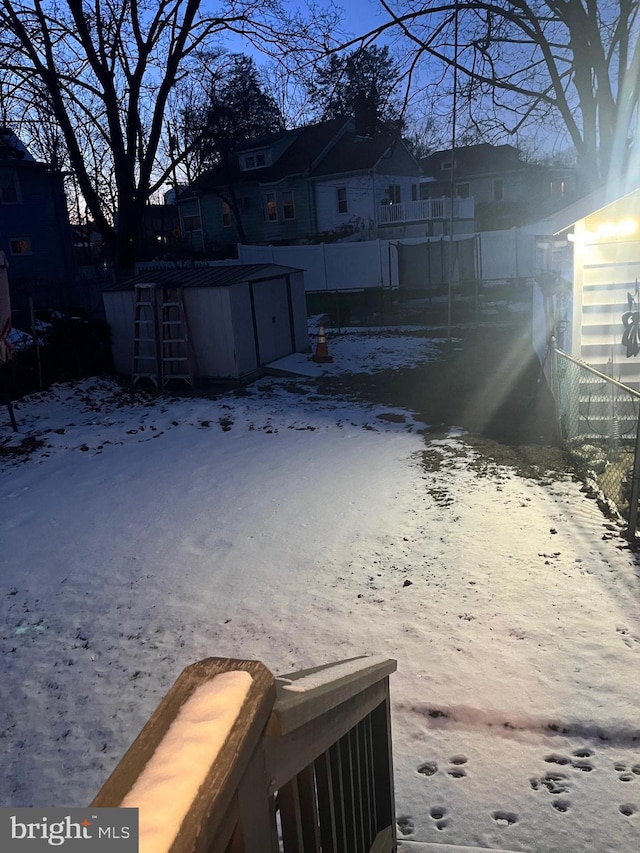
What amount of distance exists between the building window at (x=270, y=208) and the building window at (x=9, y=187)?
14.4 metres

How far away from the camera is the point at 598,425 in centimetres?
867

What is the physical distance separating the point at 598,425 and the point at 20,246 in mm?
25420

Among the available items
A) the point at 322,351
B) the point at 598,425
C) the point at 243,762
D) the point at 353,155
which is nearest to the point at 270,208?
the point at 353,155

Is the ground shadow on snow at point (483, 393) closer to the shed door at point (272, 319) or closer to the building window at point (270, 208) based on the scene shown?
the shed door at point (272, 319)

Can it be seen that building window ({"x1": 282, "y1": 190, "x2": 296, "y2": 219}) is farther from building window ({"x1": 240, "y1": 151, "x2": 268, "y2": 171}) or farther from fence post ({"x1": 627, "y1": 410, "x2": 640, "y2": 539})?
fence post ({"x1": 627, "y1": 410, "x2": 640, "y2": 539})

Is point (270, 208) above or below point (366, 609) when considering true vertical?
above

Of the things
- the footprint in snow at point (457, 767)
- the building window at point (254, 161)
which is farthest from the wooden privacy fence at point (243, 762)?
the building window at point (254, 161)

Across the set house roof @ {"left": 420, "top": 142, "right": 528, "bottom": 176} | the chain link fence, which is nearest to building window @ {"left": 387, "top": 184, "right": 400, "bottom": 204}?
A: house roof @ {"left": 420, "top": 142, "right": 528, "bottom": 176}

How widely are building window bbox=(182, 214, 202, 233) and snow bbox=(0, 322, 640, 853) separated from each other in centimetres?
3395

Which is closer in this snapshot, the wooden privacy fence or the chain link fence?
the wooden privacy fence

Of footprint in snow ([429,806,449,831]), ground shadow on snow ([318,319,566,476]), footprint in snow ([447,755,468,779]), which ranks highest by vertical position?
ground shadow on snow ([318,319,566,476])

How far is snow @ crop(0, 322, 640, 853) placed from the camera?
3307mm

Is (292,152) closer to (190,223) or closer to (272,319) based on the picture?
(190,223)

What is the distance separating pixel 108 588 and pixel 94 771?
7.66ft
